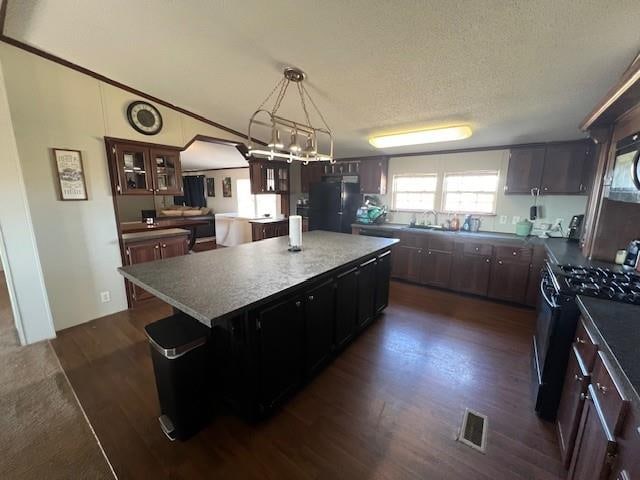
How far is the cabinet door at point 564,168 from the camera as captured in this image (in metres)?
3.22

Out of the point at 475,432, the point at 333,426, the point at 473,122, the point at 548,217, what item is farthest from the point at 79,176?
the point at 548,217

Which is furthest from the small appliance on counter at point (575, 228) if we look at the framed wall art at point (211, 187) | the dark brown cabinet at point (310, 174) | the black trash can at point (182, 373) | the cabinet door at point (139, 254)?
the framed wall art at point (211, 187)

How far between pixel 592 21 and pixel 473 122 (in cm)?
149

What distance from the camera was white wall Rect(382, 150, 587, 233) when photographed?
353cm

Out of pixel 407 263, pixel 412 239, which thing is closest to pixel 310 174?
pixel 412 239

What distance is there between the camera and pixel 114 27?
84.5 inches

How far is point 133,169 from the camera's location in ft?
10.7

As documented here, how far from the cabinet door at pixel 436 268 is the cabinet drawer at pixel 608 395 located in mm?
2819

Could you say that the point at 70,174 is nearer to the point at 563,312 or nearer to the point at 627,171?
the point at 563,312

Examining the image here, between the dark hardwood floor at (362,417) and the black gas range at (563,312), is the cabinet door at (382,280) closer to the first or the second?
the dark hardwood floor at (362,417)

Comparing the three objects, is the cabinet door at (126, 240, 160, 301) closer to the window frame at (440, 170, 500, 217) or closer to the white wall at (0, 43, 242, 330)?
the white wall at (0, 43, 242, 330)

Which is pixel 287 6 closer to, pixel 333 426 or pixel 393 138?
pixel 393 138

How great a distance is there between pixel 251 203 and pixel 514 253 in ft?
20.2

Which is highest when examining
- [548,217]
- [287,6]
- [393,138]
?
[287,6]
